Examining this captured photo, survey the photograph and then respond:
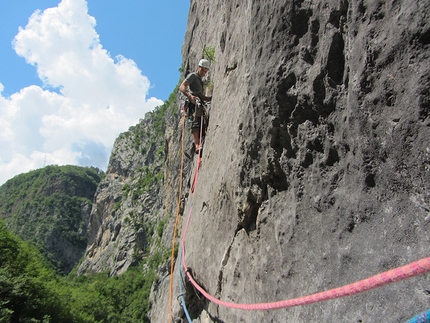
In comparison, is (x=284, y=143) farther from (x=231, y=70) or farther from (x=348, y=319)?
(x=231, y=70)

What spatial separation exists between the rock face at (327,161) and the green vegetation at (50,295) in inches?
561

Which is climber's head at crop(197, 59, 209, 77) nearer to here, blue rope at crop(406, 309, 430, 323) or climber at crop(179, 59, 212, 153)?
climber at crop(179, 59, 212, 153)

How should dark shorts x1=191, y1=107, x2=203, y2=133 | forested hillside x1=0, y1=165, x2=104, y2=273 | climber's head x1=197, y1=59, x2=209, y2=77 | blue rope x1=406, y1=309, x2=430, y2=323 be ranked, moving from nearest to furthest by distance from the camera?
blue rope x1=406, y1=309, x2=430, y2=323 < dark shorts x1=191, y1=107, x2=203, y2=133 < climber's head x1=197, y1=59, x2=209, y2=77 < forested hillside x1=0, y1=165, x2=104, y2=273

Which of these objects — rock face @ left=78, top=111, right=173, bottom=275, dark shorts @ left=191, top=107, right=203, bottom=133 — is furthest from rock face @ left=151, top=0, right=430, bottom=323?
rock face @ left=78, top=111, right=173, bottom=275

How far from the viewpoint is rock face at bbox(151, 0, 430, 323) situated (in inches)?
75.2

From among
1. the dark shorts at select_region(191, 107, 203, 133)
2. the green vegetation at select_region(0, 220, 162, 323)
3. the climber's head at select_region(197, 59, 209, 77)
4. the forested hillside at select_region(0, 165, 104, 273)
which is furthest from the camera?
the forested hillside at select_region(0, 165, 104, 273)

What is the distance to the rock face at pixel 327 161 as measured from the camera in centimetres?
191

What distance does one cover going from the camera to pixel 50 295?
1978 centimetres

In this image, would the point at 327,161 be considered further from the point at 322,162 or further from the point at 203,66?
the point at 203,66

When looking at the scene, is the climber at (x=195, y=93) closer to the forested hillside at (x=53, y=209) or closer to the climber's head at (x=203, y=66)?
the climber's head at (x=203, y=66)

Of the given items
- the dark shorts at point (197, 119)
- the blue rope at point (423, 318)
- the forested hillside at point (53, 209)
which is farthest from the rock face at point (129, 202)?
the blue rope at point (423, 318)

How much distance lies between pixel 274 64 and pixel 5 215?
384 feet

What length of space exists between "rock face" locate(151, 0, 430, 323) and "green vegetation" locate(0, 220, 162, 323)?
14.3 m

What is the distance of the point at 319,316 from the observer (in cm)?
235
